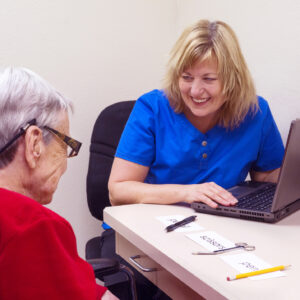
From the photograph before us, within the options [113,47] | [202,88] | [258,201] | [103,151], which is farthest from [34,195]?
[113,47]

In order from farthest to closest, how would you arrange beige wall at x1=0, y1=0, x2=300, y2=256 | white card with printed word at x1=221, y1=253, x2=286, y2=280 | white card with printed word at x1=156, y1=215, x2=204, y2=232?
beige wall at x1=0, y1=0, x2=300, y2=256
white card with printed word at x1=156, y1=215, x2=204, y2=232
white card with printed word at x1=221, y1=253, x2=286, y2=280

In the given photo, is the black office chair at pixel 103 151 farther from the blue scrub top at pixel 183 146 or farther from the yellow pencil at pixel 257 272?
the yellow pencil at pixel 257 272

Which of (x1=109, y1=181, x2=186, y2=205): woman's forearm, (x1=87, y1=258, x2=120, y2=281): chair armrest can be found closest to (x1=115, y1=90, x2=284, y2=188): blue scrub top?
(x1=109, y1=181, x2=186, y2=205): woman's forearm

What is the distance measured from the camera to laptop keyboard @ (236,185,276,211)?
3.85 feet

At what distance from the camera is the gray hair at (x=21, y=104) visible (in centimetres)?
74

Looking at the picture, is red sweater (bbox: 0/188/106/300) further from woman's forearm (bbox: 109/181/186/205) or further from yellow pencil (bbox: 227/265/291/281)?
woman's forearm (bbox: 109/181/186/205)

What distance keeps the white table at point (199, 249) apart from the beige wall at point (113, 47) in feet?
2.38

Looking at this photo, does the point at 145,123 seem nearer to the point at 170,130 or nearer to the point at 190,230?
the point at 170,130

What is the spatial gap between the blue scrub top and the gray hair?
68 centimetres

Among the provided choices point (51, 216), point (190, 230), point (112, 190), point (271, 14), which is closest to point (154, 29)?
point (271, 14)

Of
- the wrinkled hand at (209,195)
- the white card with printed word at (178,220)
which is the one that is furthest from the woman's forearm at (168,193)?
the white card with printed word at (178,220)

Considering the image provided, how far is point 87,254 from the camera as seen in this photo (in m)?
1.60

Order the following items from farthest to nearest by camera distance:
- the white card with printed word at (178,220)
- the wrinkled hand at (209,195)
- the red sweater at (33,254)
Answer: the wrinkled hand at (209,195) → the white card with printed word at (178,220) → the red sweater at (33,254)

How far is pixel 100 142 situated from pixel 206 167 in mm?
526
